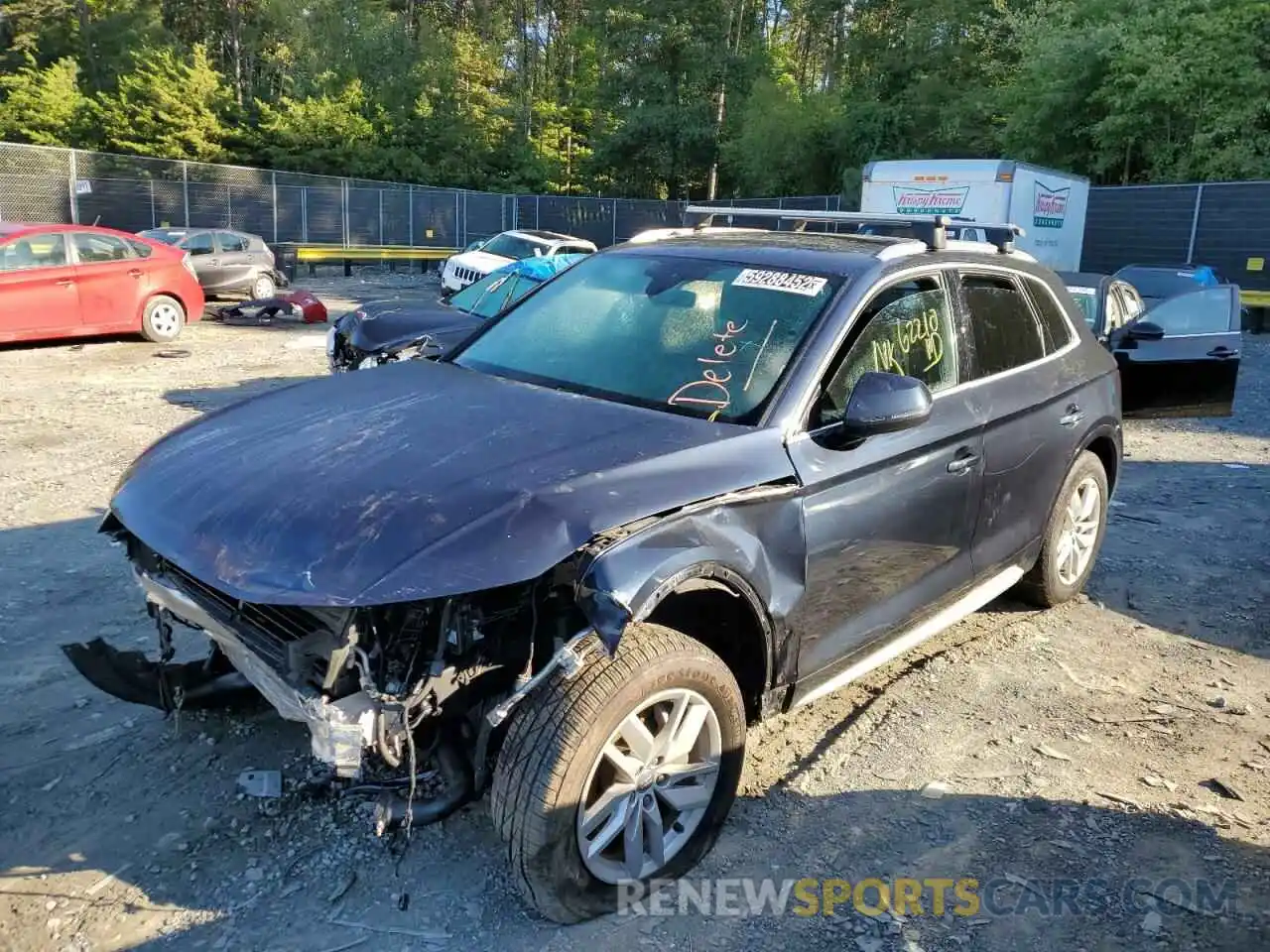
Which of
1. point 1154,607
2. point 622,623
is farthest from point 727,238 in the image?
point 1154,607

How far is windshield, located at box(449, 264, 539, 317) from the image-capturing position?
9.79 m

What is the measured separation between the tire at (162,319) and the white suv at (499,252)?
551 centimetres

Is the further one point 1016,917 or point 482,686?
point 1016,917

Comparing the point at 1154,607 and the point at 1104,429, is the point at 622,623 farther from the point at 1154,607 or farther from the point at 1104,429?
the point at 1154,607

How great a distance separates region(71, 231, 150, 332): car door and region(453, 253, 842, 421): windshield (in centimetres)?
1022

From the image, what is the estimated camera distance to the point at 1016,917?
2.88m

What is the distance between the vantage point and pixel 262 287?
18938 millimetres

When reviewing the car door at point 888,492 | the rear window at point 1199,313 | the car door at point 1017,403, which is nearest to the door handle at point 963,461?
the car door at point 888,492

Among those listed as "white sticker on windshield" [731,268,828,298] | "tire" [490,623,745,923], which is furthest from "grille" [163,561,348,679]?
"white sticker on windshield" [731,268,828,298]

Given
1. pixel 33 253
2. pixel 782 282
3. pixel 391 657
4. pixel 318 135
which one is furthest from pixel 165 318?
pixel 318 135

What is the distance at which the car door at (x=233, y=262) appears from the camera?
18.3 meters

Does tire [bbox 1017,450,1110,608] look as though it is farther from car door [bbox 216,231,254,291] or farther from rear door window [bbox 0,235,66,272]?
car door [bbox 216,231,254,291]

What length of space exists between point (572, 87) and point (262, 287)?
118ft

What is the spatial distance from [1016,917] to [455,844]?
66.6 inches
